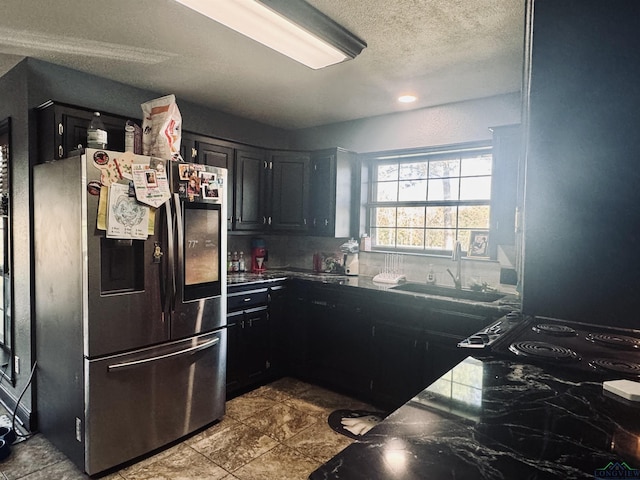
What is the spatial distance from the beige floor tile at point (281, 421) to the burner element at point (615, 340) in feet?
6.44

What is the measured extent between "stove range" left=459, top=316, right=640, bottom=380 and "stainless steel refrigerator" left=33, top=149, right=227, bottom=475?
1.81 m

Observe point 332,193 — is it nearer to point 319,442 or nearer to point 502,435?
point 319,442

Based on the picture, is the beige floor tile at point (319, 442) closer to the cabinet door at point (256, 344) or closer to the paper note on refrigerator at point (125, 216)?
the cabinet door at point (256, 344)

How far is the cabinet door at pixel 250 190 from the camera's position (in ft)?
11.9

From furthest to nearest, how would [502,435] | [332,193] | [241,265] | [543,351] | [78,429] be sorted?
[241,265]
[332,193]
[78,429]
[543,351]
[502,435]

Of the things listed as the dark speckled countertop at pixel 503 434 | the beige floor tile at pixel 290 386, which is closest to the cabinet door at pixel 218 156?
the beige floor tile at pixel 290 386

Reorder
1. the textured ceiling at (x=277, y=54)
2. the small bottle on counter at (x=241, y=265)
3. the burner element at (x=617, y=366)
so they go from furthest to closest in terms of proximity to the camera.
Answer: the small bottle on counter at (x=241, y=265) → the textured ceiling at (x=277, y=54) → the burner element at (x=617, y=366)

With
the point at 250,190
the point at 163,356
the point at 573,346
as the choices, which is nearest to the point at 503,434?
the point at 573,346

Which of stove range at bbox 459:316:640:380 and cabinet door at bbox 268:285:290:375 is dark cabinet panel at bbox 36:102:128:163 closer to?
cabinet door at bbox 268:285:290:375

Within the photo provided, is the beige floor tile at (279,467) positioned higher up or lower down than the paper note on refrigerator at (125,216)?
lower down

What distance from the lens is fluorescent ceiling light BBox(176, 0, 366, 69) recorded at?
1.74 metres

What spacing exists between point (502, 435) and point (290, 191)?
3.32 m

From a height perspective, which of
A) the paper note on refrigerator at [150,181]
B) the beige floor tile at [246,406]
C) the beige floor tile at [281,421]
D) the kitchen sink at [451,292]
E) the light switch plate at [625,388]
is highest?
the paper note on refrigerator at [150,181]

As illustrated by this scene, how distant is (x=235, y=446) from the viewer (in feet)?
8.17
